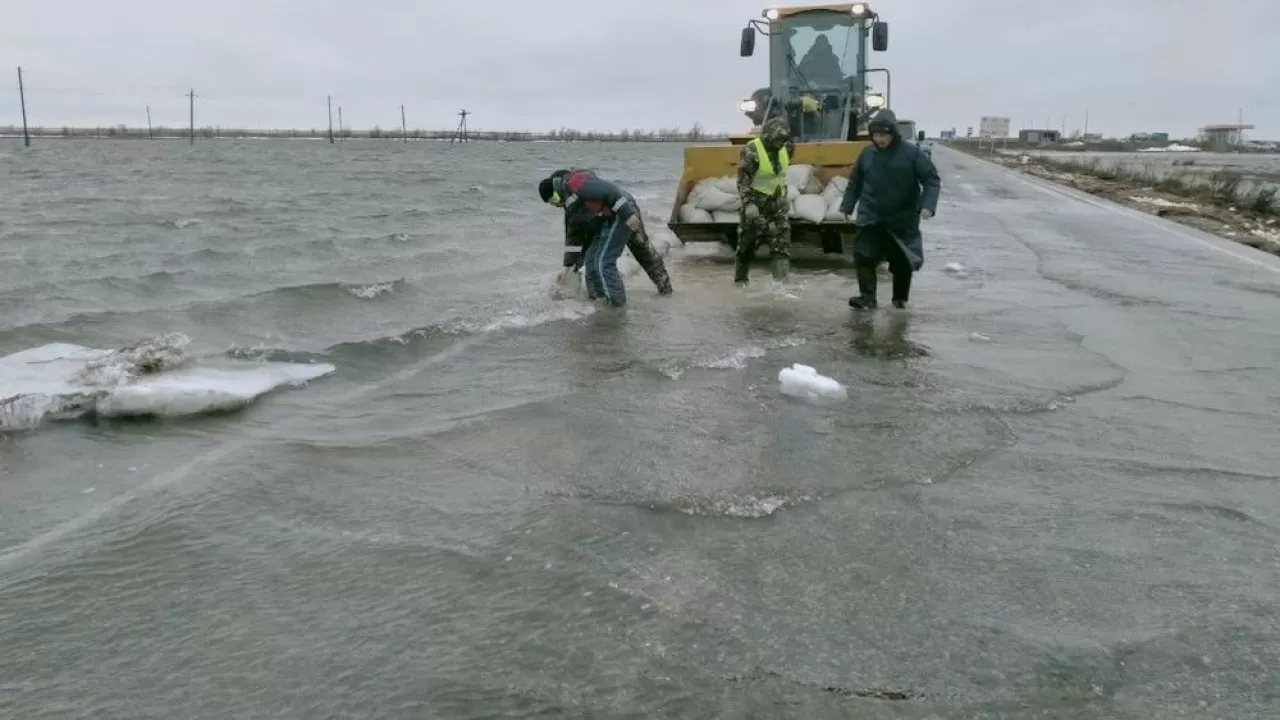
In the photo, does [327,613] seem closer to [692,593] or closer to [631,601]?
[631,601]

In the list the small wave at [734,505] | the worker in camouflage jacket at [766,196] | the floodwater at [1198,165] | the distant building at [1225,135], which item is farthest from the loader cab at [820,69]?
the distant building at [1225,135]

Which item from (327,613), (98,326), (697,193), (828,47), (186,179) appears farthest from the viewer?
(186,179)

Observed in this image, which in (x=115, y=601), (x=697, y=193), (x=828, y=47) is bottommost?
(x=115, y=601)

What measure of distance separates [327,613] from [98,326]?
642 centimetres

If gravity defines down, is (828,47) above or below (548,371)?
above

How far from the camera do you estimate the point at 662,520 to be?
335 cm

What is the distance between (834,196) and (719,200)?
1.31m

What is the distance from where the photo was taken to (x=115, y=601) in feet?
9.23

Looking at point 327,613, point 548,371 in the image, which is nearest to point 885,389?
point 548,371

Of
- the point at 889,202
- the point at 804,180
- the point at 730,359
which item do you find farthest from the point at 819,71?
the point at 730,359

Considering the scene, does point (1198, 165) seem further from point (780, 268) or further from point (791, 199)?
point (780, 268)

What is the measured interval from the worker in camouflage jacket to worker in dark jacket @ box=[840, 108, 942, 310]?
1.22 m

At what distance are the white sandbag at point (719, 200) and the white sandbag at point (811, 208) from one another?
0.71 metres

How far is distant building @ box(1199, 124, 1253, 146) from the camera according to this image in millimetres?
96625
